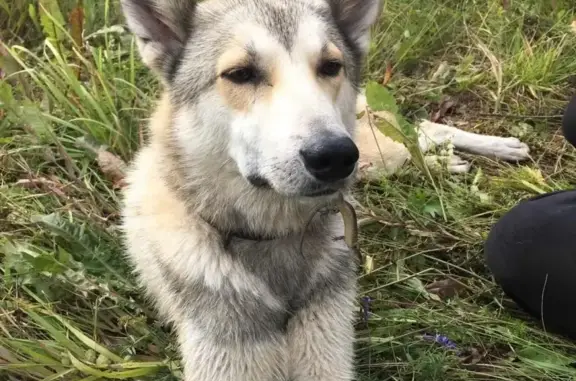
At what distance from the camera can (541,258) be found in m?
2.45

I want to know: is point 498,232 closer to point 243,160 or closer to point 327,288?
point 327,288

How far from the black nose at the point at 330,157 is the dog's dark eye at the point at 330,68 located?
1.40 ft

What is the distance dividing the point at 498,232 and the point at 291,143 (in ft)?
4.13

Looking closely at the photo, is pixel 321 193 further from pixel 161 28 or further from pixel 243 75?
pixel 161 28

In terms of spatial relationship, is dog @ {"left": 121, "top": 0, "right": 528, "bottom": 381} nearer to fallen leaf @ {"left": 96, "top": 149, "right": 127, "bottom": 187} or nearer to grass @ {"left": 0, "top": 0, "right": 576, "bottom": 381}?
grass @ {"left": 0, "top": 0, "right": 576, "bottom": 381}

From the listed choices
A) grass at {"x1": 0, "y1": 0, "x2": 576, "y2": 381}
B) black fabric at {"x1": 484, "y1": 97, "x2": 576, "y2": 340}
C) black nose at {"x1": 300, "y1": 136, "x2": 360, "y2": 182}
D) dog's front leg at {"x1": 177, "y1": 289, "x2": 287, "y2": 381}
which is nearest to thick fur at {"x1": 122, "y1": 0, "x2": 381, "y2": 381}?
dog's front leg at {"x1": 177, "y1": 289, "x2": 287, "y2": 381}

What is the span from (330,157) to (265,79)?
1.38ft

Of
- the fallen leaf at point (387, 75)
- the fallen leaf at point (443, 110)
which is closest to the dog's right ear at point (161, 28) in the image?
the fallen leaf at point (387, 75)

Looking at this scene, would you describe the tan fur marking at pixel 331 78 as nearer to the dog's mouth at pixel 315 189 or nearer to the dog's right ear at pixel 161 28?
the dog's mouth at pixel 315 189

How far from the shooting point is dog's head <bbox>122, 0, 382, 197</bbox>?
181 centimetres

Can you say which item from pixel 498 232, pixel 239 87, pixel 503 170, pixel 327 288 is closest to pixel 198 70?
pixel 239 87

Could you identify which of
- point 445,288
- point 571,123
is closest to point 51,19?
point 445,288

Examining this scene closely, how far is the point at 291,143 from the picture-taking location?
179 centimetres

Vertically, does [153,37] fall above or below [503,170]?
above
